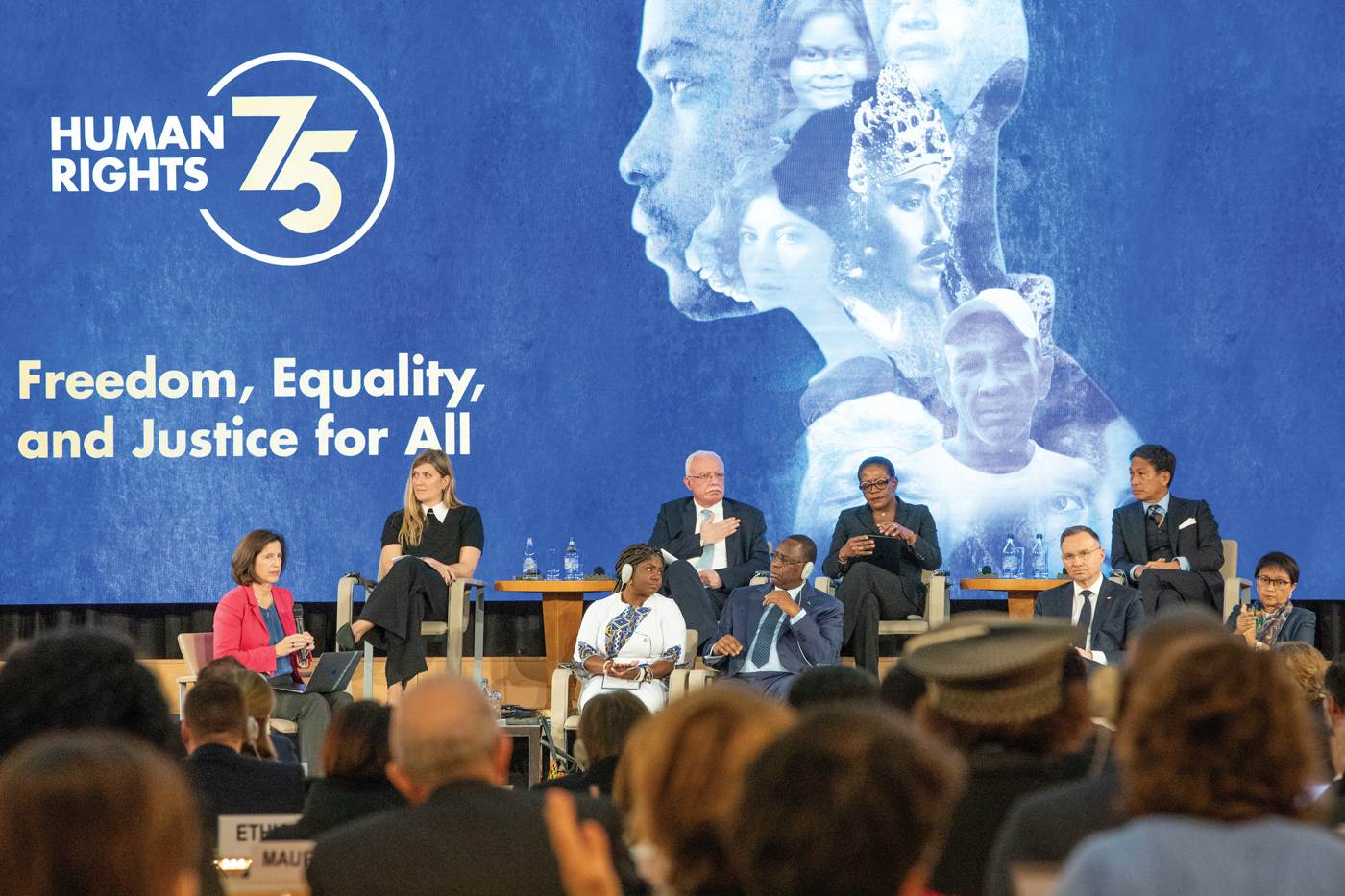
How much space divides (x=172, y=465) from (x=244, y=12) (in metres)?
2.15

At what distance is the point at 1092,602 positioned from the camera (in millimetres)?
5477

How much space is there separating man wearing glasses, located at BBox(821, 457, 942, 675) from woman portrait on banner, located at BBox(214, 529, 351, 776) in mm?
1959

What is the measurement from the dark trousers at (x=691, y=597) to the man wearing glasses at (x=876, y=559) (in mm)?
513

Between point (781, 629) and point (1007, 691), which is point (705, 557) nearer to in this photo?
point (781, 629)

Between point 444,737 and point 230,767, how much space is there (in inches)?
46.9

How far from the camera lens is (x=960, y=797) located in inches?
69.8

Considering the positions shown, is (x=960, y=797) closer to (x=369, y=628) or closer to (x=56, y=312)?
(x=369, y=628)

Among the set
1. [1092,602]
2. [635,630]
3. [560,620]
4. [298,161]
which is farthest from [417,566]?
[1092,602]

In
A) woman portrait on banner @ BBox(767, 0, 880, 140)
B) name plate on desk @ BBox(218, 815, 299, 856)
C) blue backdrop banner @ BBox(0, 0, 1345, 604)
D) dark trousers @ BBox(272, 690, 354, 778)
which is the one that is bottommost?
dark trousers @ BBox(272, 690, 354, 778)

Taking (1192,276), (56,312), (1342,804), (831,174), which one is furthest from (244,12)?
(1342,804)

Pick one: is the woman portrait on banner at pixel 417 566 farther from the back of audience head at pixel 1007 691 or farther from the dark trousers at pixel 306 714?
the back of audience head at pixel 1007 691

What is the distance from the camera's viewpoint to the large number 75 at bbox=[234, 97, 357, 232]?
6855 millimetres

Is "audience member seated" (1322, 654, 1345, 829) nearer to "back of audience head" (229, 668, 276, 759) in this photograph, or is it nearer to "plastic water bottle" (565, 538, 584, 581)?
"back of audience head" (229, 668, 276, 759)

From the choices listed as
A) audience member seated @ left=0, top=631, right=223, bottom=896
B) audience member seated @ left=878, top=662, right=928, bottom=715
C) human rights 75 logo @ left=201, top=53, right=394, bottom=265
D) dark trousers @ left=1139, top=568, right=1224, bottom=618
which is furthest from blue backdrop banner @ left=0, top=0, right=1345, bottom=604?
audience member seated @ left=0, top=631, right=223, bottom=896
